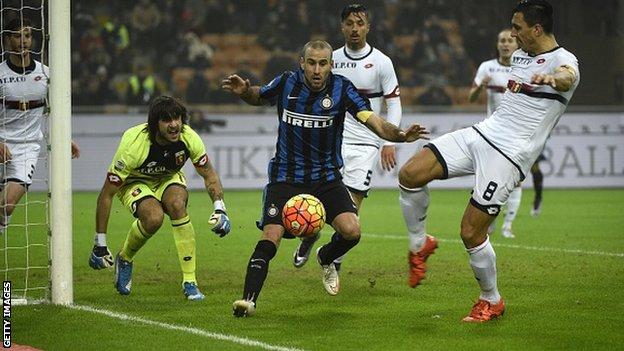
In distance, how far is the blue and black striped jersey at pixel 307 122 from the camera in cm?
845

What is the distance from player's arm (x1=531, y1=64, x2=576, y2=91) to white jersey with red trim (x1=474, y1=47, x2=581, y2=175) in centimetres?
23

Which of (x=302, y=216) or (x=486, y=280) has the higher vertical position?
(x=302, y=216)

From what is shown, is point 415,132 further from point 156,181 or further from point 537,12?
point 156,181

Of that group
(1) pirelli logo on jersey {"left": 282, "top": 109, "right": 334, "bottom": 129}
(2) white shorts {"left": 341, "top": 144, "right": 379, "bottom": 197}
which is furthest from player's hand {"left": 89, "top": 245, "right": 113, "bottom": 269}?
(2) white shorts {"left": 341, "top": 144, "right": 379, "bottom": 197}

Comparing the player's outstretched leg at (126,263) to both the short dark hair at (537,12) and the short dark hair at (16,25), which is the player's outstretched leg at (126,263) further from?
the short dark hair at (537,12)

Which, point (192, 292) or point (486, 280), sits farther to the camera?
point (192, 292)

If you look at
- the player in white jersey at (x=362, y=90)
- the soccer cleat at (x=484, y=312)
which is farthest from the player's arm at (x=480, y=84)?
the soccer cleat at (x=484, y=312)

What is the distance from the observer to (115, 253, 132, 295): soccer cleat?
9.18m

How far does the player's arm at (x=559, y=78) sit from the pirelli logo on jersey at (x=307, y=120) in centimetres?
170

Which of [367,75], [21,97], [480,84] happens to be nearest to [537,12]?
[367,75]

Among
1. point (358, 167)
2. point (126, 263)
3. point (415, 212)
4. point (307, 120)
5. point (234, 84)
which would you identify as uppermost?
point (234, 84)

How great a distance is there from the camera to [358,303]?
8.82 m

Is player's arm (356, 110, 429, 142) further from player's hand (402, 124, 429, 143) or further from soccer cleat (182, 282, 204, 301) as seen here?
soccer cleat (182, 282, 204, 301)

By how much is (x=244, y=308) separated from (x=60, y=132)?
198 centimetres
